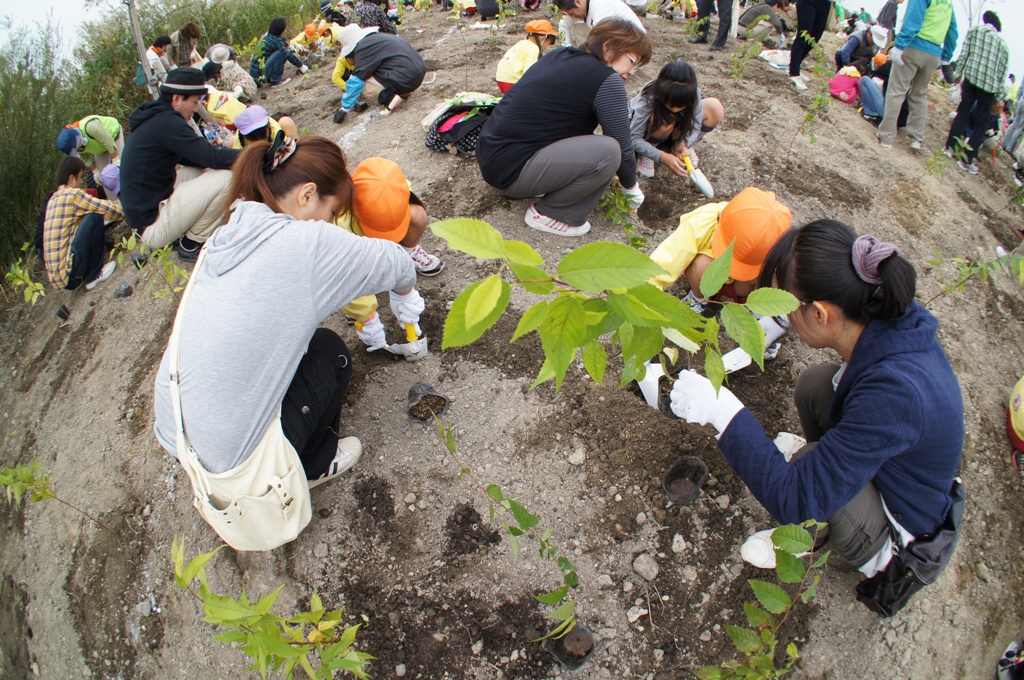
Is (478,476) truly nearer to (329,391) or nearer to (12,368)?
(329,391)

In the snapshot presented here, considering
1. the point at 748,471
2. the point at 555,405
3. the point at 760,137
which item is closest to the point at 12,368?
the point at 555,405

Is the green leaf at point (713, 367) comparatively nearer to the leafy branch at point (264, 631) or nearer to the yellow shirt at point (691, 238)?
the leafy branch at point (264, 631)

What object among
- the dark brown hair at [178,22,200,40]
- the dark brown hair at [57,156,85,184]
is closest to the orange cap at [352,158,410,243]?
the dark brown hair at [57,156,85,184]

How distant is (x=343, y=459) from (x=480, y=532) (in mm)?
598

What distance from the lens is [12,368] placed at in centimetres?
387

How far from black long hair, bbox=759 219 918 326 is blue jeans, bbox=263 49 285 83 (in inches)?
297

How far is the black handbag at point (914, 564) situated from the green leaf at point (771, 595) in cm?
56

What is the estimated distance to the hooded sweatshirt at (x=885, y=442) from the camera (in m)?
1.48

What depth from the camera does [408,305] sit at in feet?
7.59

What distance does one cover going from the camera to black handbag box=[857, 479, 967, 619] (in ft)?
5.57

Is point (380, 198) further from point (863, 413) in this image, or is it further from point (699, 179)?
point (699, 179)

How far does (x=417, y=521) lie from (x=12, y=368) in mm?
3557

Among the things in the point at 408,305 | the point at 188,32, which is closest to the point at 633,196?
the point at 408,305

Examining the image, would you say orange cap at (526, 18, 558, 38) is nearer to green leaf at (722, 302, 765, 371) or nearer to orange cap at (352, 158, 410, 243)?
orange cap at (352, 158, 410, 243)
